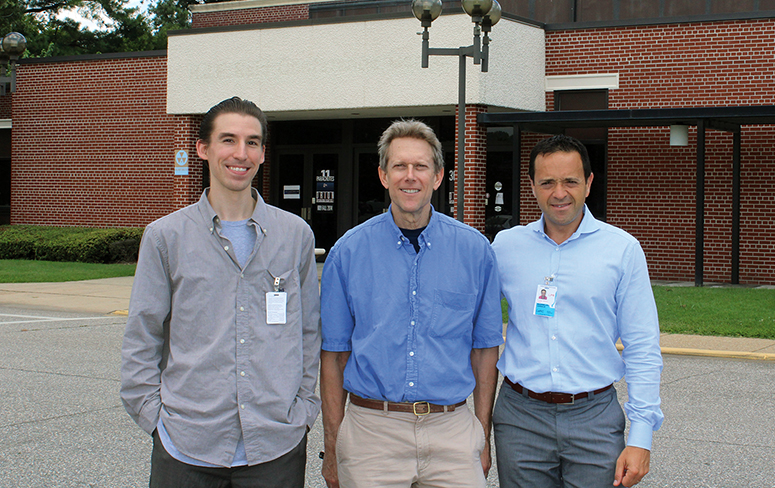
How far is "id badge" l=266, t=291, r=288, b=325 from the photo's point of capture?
2.79 m

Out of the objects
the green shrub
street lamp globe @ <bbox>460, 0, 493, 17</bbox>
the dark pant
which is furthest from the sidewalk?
the dark pant

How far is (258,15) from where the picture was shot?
28.1 m

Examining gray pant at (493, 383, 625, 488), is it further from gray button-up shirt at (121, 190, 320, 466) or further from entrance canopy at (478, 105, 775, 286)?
entrance canopy at (478, 105, 775, 286)

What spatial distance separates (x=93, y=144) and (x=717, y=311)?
1704 cm

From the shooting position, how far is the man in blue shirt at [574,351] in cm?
301

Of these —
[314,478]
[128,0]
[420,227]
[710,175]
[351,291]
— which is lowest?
[314,478]

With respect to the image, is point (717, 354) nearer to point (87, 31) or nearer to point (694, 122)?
point (694, 122)

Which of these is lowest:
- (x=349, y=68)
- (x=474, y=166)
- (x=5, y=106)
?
(x=474, y=166)

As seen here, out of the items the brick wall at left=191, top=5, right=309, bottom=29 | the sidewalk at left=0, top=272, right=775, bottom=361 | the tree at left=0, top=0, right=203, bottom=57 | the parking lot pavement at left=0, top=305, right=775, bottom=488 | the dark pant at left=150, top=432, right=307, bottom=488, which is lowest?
the parking lot pavement at left=0, top=305, right=775, bottom=488

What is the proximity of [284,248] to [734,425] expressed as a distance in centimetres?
485

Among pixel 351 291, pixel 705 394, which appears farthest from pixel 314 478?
pixel 705 394

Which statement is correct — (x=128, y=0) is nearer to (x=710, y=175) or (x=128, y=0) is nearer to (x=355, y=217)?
(x=355, y=217)

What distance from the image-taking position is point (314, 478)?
17.0 feet

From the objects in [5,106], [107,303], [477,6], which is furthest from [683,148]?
[5,106]
